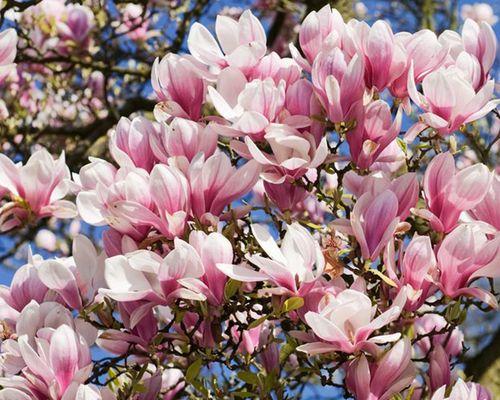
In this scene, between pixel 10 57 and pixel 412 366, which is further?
pixel 10 57

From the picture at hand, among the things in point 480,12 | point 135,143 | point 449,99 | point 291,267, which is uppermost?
point 449,99

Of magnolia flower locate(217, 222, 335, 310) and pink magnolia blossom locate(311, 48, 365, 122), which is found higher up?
pink magnolia blossom locate(311, 48, 365, 122)

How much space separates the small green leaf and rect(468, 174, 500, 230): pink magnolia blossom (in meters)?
0.43

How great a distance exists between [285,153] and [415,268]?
13.6 inches

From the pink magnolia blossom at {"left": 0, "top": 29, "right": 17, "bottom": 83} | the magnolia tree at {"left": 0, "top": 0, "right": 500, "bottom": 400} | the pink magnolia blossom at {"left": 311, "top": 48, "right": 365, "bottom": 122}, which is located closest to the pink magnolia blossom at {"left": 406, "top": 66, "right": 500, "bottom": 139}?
the magnolia tree at {"left": 0, "top": 0, "right": 500, "bottom": 400}

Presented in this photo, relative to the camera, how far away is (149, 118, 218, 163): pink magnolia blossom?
1719 millimetres

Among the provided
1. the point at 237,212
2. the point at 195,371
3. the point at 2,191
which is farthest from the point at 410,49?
the point at 2,191

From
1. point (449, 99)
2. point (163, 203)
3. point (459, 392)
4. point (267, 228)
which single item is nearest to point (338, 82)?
point (449, 99)

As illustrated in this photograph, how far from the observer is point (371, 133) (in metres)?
1.75

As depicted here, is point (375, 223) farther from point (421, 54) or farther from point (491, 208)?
point (421, 54)

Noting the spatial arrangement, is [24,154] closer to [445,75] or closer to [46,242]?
[46,242]

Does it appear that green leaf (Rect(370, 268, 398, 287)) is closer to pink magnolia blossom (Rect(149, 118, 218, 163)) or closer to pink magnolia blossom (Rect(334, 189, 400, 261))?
pink magnolia blossom (Rect(334, 189, 400, 261))

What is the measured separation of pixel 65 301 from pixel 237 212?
0.40m

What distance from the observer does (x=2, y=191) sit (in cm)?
194
